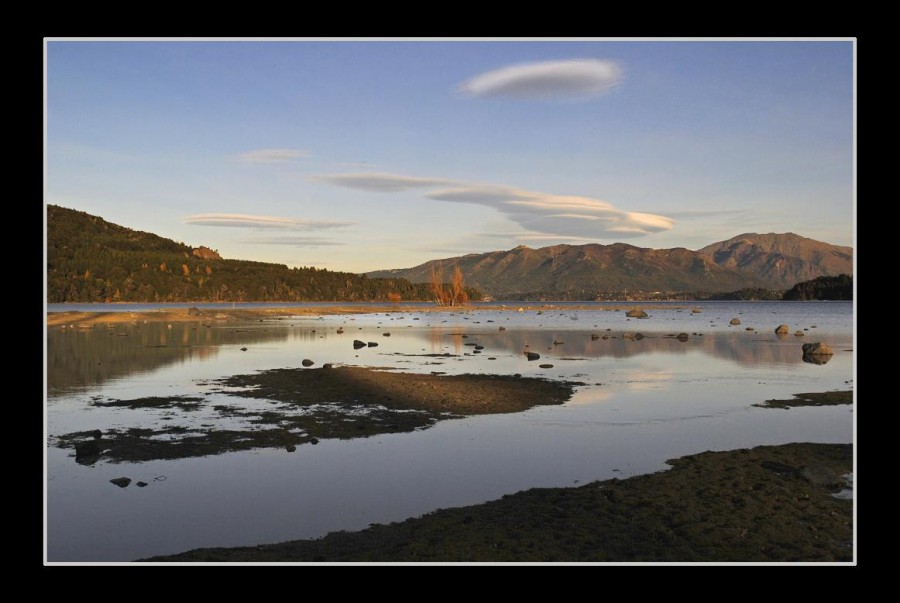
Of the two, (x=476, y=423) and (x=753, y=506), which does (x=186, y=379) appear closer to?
(x=476, y=423)

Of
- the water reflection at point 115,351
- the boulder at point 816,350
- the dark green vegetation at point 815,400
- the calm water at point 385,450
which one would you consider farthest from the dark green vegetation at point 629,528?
the boulder at point 816,350

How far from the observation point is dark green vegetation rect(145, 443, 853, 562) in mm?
11781

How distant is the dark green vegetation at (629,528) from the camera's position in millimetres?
11781

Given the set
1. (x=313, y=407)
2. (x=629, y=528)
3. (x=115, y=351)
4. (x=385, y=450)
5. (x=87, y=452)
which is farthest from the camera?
(x=115, y=351)

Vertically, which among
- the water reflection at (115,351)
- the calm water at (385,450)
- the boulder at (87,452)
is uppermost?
the water reflection at (115,351)

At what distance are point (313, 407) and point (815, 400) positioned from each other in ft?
71.4

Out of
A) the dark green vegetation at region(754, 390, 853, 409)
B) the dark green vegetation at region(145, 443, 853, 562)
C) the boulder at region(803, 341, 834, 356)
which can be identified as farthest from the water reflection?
the boulder at region(803, 341, 834, 356)

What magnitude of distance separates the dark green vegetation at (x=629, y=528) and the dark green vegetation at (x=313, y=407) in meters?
8.36

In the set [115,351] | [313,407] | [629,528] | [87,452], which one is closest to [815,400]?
A: [629,528]

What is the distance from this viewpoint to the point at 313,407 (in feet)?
89.9

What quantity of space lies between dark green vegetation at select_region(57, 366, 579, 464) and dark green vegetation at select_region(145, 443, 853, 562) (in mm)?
8357

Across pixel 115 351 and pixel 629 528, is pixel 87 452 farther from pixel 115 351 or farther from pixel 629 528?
pixel 115 351

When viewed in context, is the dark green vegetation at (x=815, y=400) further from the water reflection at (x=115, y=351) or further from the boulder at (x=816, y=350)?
the water reflection at (x=115, y=351)

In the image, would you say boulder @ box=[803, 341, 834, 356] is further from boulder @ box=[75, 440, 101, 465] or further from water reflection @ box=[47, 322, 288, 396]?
boulder @ box=[75, 440, 101, 465]
